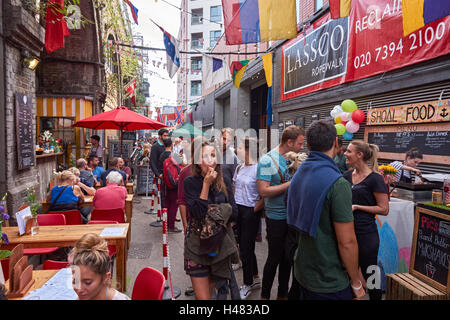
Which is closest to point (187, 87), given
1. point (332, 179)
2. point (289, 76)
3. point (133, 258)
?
point (289, 76)

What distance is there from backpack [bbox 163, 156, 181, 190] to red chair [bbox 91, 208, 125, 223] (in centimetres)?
171

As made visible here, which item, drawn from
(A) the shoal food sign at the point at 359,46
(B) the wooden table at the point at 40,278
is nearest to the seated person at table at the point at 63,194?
(B) the wooden table at the point at 40,278

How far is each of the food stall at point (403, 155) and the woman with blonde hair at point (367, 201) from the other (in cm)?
72

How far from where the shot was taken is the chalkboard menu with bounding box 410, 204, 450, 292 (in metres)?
3.10

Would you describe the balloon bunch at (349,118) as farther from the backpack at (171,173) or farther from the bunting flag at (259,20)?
the backpack at (171,173)

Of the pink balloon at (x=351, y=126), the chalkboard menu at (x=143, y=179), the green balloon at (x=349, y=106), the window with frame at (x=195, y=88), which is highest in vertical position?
the window with frame at (x=195, y=88)

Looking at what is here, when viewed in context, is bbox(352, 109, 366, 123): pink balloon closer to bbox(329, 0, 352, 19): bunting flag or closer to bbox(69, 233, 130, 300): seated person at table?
bbox(329, 0, 352, 19): bunting flag

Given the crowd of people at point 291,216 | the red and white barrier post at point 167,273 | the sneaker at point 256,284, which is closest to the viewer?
the crowd of people at point 291,216

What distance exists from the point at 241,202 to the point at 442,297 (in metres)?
2.25

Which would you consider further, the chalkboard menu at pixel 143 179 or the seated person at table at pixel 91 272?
the chalkboard menu at pixel 143 179

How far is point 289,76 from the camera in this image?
37.4ft

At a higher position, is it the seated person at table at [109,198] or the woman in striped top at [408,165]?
the woman in striped top at [408,165]

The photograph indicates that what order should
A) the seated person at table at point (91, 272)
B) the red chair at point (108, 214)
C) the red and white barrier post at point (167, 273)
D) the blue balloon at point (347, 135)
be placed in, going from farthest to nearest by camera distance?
the blue balloon at point (347, 135)
the red chair at point (108, 214)
the red and white barrier post at point (167, 273)
the seated person at table at point (91, 272)

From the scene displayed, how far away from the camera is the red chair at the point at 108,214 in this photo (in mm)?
4863
